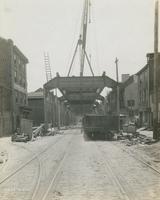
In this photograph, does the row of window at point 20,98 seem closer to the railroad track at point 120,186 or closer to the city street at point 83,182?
the city street at point 83,182

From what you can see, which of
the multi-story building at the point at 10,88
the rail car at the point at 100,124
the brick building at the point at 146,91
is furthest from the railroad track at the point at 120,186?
the brick building at the point at 146,91

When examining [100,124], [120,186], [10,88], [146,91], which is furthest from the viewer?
[10,88]

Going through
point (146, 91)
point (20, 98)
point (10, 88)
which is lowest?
point (20, 98)

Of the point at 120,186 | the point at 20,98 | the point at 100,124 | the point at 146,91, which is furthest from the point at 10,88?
the point at 120,186

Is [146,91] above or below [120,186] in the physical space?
above

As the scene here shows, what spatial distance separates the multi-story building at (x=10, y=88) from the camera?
59869 mm

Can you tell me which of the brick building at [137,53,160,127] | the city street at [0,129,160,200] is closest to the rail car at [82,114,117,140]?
the brick building at [137,53,160,127]

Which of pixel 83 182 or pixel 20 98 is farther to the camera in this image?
pixel 20 98

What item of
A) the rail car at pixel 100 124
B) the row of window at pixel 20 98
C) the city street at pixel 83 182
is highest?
the row of window at pixel 20 98

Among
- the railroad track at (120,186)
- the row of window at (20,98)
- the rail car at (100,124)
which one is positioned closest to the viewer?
the railroad track at (120,186)

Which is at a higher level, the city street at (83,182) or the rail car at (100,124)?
the rail car at (100,124)

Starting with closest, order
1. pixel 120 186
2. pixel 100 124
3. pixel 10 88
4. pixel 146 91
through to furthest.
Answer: pixel 120 186 < pixel 100 124 < pixel 146 91 < pixel 10 88

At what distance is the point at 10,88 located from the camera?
2559 inches

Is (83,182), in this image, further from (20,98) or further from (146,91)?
(20,98)
